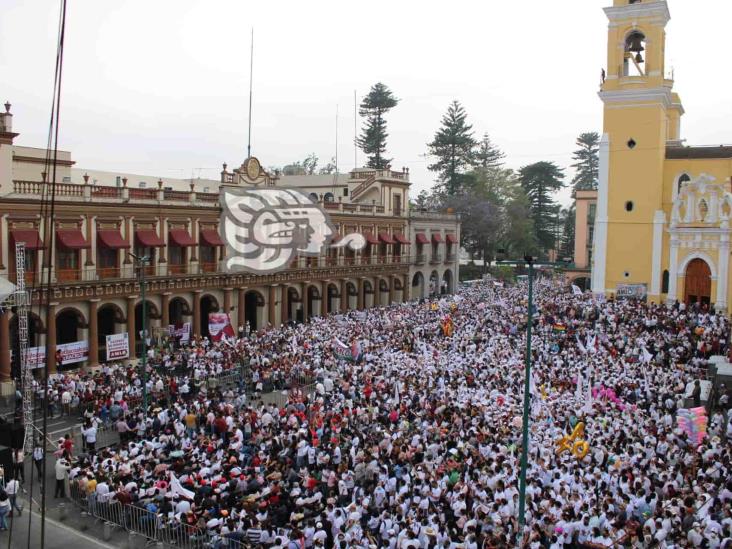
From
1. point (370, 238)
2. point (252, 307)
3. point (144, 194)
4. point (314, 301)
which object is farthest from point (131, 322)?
point (370, 238)

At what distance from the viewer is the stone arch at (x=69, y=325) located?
2902 centimetres

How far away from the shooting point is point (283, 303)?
1615 inches

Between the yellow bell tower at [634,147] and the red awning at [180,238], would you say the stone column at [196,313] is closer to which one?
the red awning at [180,238]

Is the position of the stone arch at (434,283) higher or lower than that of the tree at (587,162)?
lower

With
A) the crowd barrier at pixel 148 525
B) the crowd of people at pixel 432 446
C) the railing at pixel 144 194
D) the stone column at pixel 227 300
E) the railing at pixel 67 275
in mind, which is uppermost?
the railing at pixel 144 194

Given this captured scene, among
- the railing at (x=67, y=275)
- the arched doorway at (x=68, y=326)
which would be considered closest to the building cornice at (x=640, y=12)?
the railing at (x=67, y=275)

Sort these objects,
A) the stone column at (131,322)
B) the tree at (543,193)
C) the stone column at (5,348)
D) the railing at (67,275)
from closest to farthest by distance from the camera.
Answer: the stone column at (5,348) < the railing at (67,275) < the stone column at (131,322) < the tree at (543,193)

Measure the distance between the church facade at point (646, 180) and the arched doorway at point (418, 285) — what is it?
18.9 m

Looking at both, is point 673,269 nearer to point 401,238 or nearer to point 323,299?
point 323,299

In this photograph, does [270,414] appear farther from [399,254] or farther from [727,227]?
[399,254]

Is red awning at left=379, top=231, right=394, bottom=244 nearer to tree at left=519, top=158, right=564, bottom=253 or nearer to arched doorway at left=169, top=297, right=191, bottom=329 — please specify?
arched doorway at left=169, top=297, right=191, bottom=329

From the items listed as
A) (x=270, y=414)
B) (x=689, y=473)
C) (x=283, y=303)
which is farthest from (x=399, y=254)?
(x=689, y=473)

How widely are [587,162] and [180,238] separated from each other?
76235 millimetres

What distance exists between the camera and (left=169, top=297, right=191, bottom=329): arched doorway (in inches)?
1352
